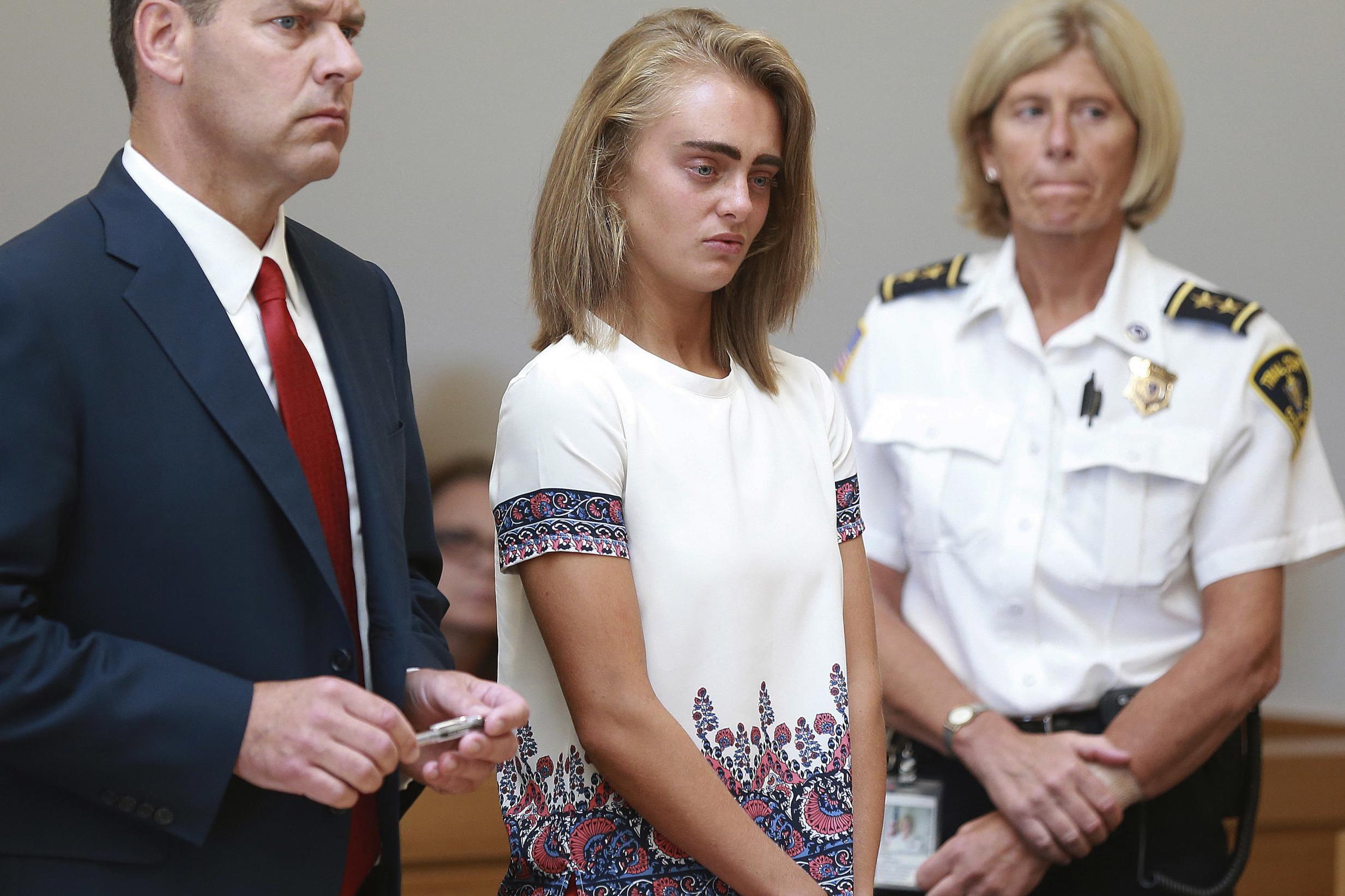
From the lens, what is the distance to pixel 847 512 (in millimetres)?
1753

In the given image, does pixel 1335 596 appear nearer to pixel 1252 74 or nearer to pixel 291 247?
pixel 1252 74

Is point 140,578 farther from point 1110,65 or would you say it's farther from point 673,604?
point 1110,65

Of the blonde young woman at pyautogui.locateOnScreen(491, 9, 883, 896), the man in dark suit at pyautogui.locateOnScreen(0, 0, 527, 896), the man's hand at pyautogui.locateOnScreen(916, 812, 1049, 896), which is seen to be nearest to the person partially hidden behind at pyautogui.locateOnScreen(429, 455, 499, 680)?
the man's hand at pyautogui.locateOnScreen(916, 812, 1049, 896)

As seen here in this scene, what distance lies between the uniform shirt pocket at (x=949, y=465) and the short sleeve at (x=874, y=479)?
0.09 ft

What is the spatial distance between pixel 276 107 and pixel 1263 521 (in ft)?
5.52

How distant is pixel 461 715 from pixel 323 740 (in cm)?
16

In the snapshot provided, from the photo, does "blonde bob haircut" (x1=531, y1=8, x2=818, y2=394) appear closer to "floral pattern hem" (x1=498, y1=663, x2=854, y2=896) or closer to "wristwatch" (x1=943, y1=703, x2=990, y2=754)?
"floral pattern hem" (x1=498, y1=663, x2=854, y2=896)

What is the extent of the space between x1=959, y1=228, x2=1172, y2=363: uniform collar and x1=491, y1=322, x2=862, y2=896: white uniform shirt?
974mm

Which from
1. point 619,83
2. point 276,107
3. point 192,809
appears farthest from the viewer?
point 619,83

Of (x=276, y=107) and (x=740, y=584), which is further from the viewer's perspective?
(x=740, y=584)

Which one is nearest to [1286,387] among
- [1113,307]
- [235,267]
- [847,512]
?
[1113,307]

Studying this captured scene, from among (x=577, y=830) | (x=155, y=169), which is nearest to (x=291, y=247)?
(x=155, y=169)

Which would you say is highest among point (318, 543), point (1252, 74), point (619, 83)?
point (1252, 74)

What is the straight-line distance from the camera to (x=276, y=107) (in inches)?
53.5
